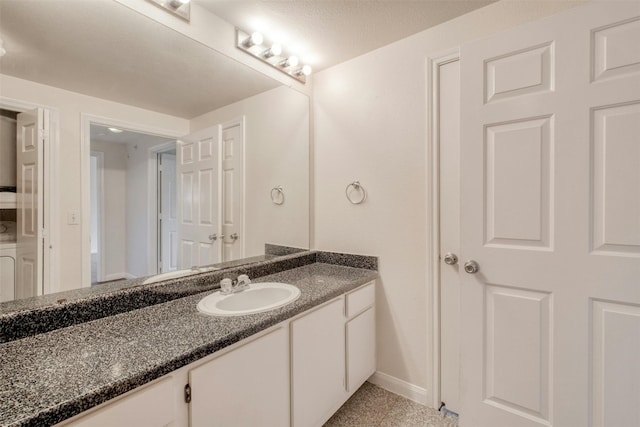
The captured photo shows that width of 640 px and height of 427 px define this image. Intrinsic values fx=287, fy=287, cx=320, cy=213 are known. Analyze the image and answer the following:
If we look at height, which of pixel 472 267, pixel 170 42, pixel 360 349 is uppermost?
pixel 170 42

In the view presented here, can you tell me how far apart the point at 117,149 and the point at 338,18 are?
1324 mm

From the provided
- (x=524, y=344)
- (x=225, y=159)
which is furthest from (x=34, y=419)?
(x=524, y=344)

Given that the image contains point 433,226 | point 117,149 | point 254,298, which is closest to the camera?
point 117,149

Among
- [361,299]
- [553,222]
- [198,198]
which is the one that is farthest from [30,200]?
[553,222]

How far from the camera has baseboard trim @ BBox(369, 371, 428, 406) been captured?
1.75m

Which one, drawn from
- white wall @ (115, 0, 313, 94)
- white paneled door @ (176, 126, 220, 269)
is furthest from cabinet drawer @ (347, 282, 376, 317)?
white wall @ (115, 0, 313, 94)

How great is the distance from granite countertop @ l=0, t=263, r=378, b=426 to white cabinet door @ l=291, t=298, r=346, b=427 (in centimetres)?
14

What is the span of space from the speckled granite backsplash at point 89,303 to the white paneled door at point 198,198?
0.43ft

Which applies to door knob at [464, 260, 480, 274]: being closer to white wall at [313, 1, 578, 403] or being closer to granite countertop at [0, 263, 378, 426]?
white wall at [313, 1, 578, 403]

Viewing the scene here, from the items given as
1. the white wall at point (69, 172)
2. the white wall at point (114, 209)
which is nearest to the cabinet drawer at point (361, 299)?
the white wall at point (114, 209)

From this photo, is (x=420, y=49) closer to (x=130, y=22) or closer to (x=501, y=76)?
(x=501, y=76)

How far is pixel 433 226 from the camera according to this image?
1.69 metres

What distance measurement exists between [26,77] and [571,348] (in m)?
2.30

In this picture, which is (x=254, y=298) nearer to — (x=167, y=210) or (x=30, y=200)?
(x=167, y=210)
